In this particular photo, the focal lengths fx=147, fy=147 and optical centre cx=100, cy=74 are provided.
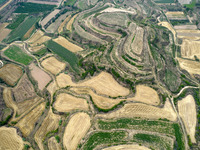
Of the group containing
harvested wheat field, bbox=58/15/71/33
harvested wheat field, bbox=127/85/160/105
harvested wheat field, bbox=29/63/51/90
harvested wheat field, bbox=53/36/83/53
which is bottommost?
harvested wheat field, bbox=127/85/160/105

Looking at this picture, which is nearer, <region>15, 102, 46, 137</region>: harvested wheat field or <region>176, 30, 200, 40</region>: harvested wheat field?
<region>15, 102, 46, 137</region>: harvested wheat field

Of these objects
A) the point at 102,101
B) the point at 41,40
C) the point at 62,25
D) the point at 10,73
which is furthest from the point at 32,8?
the point at 102,101

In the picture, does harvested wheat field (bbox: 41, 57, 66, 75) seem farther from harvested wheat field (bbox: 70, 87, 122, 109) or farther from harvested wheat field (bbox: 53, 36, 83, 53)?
harvested wheat field (bbox: 70, 87, 122, 109)

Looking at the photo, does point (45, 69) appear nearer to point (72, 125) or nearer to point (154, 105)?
point (72, 125)

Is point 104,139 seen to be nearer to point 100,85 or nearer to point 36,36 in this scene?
point 100,85

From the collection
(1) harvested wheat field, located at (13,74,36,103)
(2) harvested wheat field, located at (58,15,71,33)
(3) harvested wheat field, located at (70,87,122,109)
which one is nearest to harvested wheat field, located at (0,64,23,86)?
(1) harvested wheat field, located at (13,74,36,103)

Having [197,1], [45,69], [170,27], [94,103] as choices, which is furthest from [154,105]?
[197,1]
